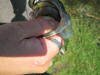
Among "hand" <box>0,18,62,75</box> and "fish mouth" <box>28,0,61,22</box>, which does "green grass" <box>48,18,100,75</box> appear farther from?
"hand" <box>0,18,62,75</box>

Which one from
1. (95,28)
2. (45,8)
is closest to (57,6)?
(45,8)

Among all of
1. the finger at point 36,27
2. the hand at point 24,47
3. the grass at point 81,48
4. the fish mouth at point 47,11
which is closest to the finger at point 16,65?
the hand at point 24,47

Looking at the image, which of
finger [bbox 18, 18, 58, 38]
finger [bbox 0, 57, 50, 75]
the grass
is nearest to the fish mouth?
finger [bbox 18, 18, 58, 38]

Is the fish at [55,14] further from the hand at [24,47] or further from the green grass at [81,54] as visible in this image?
the green grass at [81,54]

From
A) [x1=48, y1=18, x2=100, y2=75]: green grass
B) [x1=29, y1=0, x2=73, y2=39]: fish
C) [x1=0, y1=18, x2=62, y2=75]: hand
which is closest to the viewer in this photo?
[x1=0, y1=18, x2=62, y2=75]: hand

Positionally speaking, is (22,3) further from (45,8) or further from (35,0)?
(45,8)

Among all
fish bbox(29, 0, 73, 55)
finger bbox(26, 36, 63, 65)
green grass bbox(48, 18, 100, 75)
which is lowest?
green grass bbox(48, 18, 100, 75)
